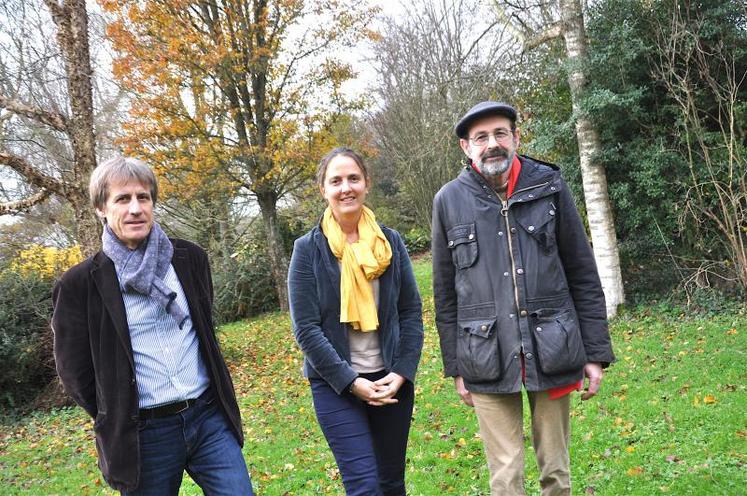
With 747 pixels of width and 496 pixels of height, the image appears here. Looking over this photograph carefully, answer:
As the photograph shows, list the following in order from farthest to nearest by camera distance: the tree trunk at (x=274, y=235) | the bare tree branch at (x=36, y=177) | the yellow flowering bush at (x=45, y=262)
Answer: the tree trunk at (x=274, y=235)
the yellow flowering bush at (x=45, y=262)
the bare tree branch at (x=36, y=177)

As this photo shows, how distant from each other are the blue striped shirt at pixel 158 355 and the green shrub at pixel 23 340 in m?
9.05

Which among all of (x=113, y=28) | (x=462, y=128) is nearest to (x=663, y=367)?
(x=462, y=128)

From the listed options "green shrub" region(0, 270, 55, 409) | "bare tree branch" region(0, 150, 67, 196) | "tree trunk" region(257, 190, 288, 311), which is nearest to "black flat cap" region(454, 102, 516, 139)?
"bare tree branch" region(0, 150, 67, 196)

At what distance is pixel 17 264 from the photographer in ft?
38.0

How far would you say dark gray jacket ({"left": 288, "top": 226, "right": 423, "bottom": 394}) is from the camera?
8.34 feet

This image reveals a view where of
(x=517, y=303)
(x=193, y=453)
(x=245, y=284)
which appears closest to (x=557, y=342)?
(x=517, y=303)

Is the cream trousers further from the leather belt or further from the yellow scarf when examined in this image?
the leather belt

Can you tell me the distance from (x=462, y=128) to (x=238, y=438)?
1.86m

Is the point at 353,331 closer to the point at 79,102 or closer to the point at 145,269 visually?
the point at 145,269

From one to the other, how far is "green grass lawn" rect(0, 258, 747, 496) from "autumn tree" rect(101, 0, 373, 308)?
5.57 metres

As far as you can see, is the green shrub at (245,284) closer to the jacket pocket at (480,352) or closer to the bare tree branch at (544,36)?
the bare tree branch at (544,36)

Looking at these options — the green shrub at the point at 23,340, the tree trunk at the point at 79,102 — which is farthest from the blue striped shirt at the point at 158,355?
the green shrub at the point at 23,340

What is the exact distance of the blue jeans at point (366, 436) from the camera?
97.6 inches

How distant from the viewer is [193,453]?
2371 millimetres
